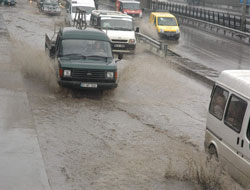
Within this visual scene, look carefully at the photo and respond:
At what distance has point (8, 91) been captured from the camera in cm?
1562

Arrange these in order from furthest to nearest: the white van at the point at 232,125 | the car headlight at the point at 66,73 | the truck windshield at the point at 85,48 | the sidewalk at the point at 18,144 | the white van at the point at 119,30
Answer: the white van at the point at 119,30 < the truck windshield at the point at 85,48 < the car headlight at the point at 66,73 < the sidewalk at the point at 18,144 < the white van at the point at 232,125

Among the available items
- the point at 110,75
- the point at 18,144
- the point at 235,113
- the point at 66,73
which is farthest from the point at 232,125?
the point at 66,73

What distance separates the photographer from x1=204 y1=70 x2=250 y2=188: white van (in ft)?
27.1

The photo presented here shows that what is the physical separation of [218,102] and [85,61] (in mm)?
6566

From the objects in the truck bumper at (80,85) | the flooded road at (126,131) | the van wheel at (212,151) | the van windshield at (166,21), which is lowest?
the flooded road at (126,131)

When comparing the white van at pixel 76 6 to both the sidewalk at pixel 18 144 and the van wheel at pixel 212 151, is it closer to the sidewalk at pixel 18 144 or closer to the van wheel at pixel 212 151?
the sidewalk at pixel 18 144

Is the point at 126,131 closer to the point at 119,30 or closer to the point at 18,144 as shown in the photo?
the point at 18,144

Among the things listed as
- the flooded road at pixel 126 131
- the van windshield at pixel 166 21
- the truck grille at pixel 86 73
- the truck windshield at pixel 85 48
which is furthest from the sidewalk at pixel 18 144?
the van windshield at pixel 166 21

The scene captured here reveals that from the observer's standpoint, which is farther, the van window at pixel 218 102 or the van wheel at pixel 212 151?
the van wheel at pixel 212 151

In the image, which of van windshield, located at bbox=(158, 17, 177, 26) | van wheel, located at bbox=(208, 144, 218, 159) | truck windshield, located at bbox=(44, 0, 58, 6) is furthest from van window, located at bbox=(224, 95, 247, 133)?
truck windshield, located at bbox=(44, 0, 58, 6)

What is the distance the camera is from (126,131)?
12.4m

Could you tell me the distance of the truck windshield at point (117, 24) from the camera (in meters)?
26.2

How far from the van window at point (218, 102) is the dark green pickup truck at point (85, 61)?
5.82m

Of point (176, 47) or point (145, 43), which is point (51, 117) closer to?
point (145, 43)
